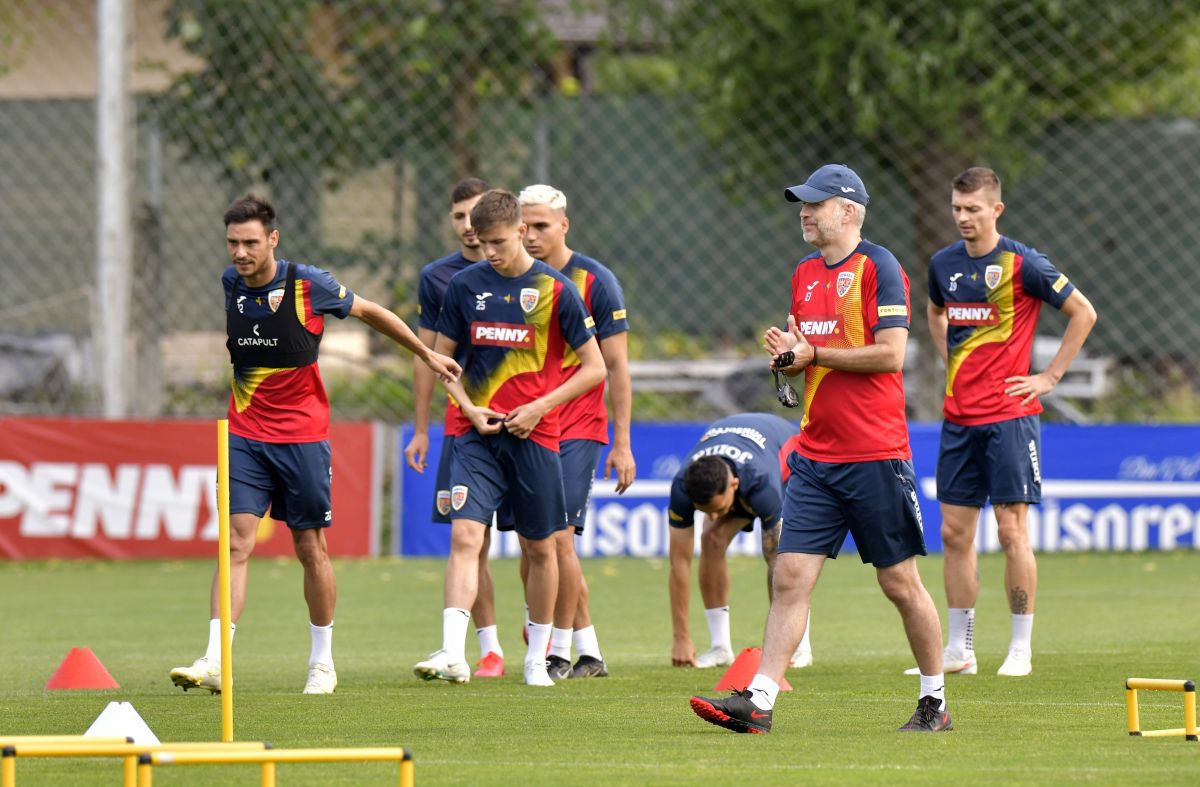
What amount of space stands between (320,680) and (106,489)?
896 cm

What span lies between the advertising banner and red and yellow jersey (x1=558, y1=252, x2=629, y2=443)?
25.6 ft

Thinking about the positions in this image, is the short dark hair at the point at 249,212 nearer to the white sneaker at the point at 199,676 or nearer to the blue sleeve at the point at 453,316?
the blue sleeve at the point at 453,316

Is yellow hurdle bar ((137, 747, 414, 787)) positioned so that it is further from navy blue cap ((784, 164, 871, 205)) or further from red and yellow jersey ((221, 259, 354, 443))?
red and yellow jersey ((221, 259, 354, 443))

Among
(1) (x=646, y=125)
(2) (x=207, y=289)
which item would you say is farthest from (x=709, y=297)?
(2) (x=207, y=289)

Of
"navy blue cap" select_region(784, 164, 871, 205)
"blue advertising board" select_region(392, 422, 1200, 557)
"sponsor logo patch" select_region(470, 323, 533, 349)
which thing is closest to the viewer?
"navy blue cap" select_region(784, 164, 871, 205)

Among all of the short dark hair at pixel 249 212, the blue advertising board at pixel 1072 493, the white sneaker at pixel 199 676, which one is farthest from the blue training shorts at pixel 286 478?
the blue advertising board at pixel 1072 493

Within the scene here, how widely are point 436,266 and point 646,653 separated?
8.14 feet

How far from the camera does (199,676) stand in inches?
340

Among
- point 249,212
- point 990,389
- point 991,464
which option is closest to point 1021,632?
point 991,464

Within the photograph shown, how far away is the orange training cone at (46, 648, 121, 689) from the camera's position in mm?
9156

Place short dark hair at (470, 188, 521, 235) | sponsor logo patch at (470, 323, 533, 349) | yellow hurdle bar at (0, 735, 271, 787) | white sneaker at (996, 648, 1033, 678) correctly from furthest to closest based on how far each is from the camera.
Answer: white sneaker at (996, 648, 1033, 678)
sponsor logo patch at (470, 323, 533, 349)
short dark hair at (470, 188, 521, 235)
yellow hurdle bar at (0, 735, 271, 787)

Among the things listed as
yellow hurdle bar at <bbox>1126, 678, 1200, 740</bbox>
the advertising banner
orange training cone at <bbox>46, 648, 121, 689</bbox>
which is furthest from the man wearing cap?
the advertising banner

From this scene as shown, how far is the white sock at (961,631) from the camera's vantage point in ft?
32.3

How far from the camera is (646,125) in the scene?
772 inches
